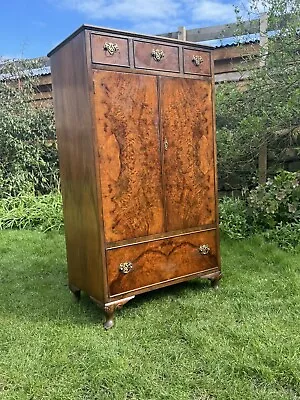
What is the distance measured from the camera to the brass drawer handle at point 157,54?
6.29 ft

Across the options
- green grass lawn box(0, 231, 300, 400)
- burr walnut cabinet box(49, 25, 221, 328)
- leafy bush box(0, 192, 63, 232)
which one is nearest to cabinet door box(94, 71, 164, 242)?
burr walnut cabinet box(49, 25, 221, 328)

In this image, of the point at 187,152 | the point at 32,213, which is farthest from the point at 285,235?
the point at 32,213

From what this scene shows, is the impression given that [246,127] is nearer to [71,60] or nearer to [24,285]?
[71,60]

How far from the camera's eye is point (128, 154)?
1.88m

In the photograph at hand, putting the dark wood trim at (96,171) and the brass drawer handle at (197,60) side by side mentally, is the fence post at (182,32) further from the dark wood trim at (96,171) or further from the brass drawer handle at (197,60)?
the dark wood trim at (96,171)

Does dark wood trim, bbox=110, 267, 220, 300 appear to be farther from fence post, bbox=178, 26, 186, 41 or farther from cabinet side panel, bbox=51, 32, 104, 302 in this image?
fence post, bbox=178, 26, 186, 41

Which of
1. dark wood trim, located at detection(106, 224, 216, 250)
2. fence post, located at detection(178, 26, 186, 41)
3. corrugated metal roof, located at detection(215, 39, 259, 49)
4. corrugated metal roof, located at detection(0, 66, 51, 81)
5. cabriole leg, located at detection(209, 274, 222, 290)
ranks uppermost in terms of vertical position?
fence post, located at detection(178, 26, 186, 41)

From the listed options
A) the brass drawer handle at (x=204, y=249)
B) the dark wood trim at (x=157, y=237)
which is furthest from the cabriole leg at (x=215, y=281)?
the dark wood trim at (x=157, y=237)

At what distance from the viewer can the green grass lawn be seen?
1336 millimetres

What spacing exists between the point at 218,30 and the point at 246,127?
1.18 metres

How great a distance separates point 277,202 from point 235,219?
0.40 m

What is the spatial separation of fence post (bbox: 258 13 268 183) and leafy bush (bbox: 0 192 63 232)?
220 cm

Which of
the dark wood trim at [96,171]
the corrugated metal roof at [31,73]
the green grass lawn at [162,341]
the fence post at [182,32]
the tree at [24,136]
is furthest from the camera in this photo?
the corrugated metal roof at [31,73]

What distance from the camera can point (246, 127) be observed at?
3.18 metres
